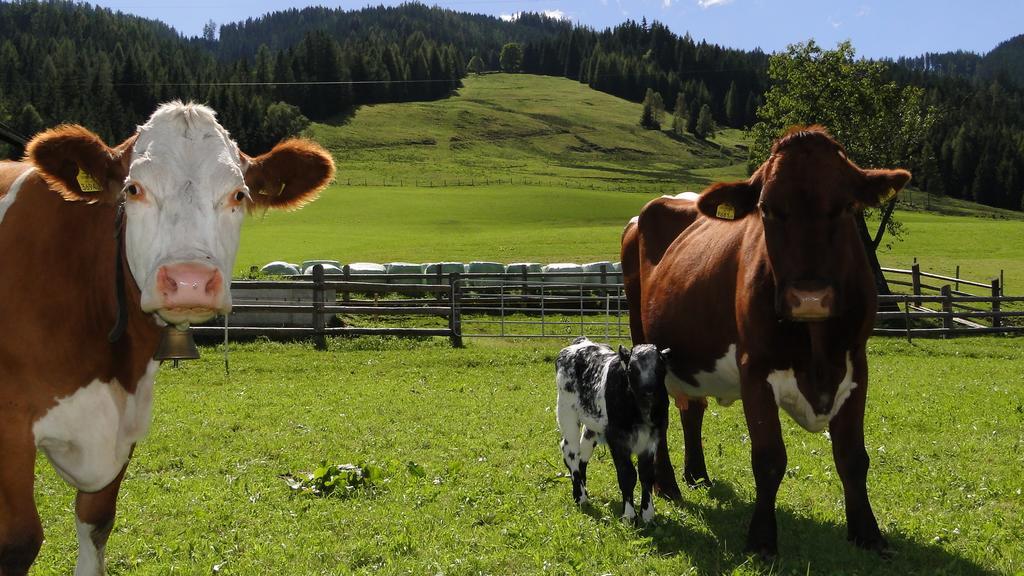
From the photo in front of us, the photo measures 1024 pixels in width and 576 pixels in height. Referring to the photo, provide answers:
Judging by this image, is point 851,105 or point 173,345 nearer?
point 173,345

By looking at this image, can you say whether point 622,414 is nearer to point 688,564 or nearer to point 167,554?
point 688,564

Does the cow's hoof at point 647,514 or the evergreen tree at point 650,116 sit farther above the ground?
the evergreen tree at point 650,116

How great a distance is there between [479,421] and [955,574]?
238 inches

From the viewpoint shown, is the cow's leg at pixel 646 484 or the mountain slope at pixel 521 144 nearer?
the cow's leg at pixel 646 484

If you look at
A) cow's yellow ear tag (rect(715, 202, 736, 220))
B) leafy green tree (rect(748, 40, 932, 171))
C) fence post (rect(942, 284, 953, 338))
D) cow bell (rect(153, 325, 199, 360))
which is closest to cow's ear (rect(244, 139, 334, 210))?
cow bell (rect(153, 325, 199, 360))

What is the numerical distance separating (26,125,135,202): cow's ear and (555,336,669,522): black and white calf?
3642 millimetres

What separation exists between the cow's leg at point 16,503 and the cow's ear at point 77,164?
102 cm

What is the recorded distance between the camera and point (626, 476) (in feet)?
20.2

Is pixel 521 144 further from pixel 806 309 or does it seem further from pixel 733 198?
pixel 806 309

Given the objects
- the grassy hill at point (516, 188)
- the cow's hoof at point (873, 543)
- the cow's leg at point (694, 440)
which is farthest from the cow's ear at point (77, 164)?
the cow's leg at point (694, 440)

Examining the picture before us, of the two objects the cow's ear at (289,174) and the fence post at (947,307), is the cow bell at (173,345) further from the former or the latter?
the fence post at (947,307)

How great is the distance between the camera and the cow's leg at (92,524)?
13.6 ft

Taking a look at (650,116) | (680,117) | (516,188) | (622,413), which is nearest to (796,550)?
(622,413)

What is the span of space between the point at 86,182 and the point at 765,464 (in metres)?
4.07
